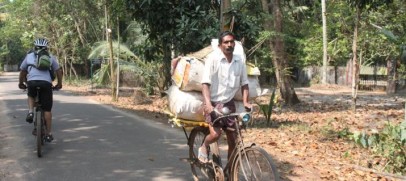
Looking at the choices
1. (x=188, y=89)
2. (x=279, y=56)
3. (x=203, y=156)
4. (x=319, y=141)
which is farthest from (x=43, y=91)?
(x=279, y=56)

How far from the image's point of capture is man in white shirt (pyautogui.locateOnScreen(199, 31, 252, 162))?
4867 millimetres

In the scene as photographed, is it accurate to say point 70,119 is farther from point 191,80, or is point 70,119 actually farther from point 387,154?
point 387,154

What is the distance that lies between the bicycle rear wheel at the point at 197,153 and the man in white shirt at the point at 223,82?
418 mm

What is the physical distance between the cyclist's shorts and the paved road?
32.6 inches

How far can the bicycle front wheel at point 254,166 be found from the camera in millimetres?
4293

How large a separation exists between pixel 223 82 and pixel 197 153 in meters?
1.17

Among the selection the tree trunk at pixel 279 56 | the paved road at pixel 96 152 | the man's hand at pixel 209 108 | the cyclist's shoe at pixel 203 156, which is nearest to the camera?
the man's hand at pixel 209 108

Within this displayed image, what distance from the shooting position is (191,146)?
5.86m

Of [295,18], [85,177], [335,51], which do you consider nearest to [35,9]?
[295,18]

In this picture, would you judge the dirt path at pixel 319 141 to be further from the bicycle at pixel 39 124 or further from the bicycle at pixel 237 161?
the bicycle at pixel 39 124

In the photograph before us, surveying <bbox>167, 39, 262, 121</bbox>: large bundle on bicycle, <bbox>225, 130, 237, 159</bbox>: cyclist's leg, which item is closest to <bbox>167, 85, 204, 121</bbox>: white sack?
<bbox>167, 39, 262, 121</bbox>: large bundle on bicycle

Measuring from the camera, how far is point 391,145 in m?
6.46

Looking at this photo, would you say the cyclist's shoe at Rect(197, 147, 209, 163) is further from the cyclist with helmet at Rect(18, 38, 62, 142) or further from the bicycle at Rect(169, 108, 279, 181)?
the cyclist with helmet at Rect(18, 38, 62, 142)

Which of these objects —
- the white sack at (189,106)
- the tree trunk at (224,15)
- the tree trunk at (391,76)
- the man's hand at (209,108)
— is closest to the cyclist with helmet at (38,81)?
the white sack at (189,106)
